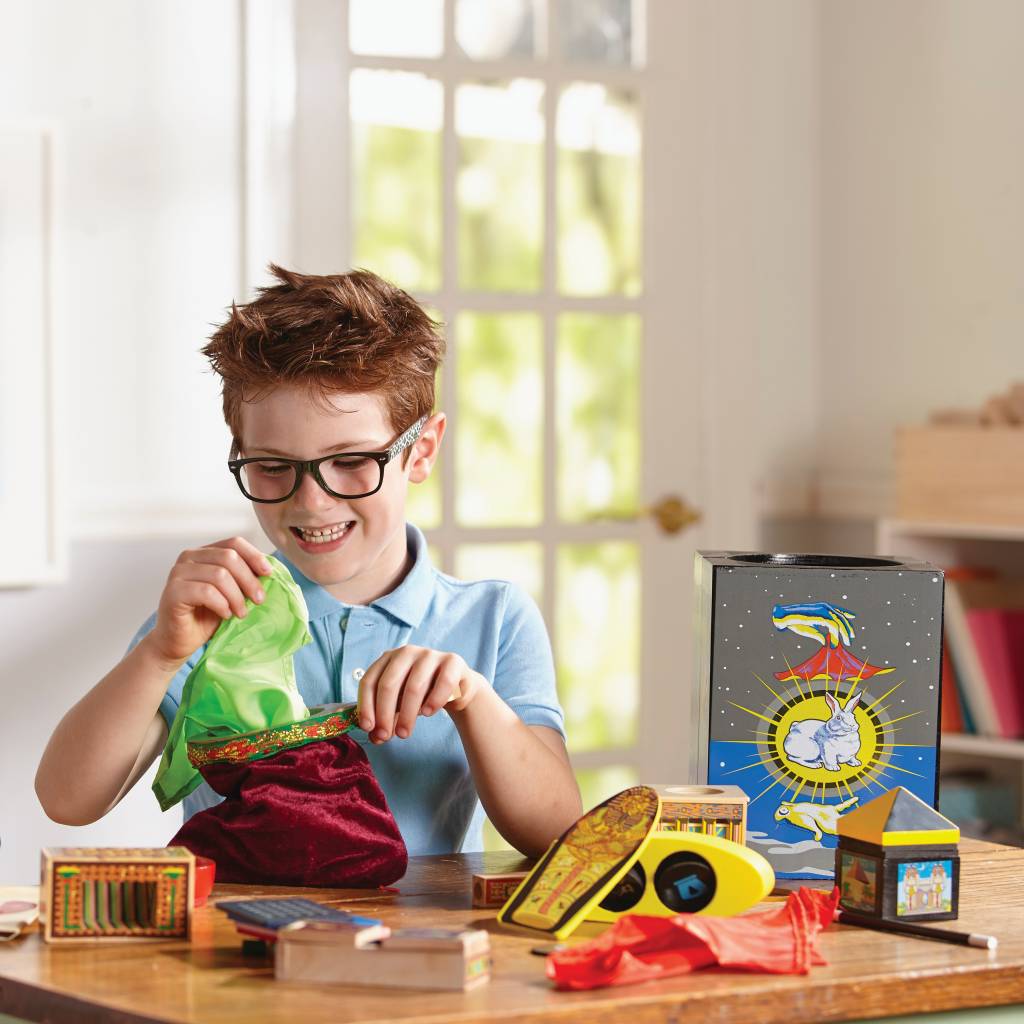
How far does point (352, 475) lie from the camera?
1425 mm

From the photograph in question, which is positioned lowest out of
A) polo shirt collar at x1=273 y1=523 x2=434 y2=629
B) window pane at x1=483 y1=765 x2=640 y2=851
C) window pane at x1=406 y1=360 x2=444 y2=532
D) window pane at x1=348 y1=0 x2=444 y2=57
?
window pane at x1=483 y1=765 x2=640 y2=851

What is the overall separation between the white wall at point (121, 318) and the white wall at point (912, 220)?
1.36 metres

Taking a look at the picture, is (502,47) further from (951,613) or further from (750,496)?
(951,613)

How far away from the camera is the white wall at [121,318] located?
2.70m

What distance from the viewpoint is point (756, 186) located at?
3.46 metres

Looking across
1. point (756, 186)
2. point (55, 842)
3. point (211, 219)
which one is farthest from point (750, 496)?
point (55, 842)

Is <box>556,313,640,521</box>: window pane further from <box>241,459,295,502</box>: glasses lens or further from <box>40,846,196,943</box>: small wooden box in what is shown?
<box>40,846,196,943</box>: small wooden box

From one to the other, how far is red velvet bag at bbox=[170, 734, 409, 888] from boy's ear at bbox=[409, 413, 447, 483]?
1.23 feet

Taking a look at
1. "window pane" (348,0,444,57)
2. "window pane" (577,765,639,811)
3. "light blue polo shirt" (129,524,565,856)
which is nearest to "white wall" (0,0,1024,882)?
"window pane" (348,0,444,57)

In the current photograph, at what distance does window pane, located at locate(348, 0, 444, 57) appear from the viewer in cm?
306

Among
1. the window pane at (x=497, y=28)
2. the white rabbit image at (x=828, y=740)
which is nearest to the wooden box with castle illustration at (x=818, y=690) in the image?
the white rabbit image at (x=828, y=740)

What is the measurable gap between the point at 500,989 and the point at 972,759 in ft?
7.73

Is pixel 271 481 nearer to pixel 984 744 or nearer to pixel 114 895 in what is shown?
pixel 114 895

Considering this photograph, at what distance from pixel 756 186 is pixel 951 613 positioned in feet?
3.72
